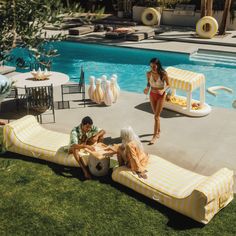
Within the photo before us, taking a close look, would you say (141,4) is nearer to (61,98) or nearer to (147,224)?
(61,98)

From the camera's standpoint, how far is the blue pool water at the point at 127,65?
1850 centimetres

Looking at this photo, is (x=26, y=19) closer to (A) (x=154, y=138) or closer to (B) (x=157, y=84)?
(B) (x=157, y=84)

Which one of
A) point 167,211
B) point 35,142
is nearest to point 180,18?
point 35,142

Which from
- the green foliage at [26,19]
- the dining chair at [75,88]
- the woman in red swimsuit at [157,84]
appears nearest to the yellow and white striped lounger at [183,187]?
the woman in red swimsuit at [157,84]

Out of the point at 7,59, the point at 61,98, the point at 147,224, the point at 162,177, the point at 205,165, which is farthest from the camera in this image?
the point at 61,98

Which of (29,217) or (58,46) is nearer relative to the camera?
(29,217)

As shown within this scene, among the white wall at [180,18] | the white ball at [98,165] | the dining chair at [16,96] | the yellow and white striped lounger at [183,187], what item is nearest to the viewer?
the yellow and white striped lounger at [183,187]

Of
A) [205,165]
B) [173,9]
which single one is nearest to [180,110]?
[205,165]

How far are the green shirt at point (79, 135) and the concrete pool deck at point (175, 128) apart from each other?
1.67 meters

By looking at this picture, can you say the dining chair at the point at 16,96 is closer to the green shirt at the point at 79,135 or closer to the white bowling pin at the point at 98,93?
the white bowling pin at the point at 98,93

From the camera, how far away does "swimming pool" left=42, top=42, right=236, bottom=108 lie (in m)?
18.6

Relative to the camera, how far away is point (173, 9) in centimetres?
3244

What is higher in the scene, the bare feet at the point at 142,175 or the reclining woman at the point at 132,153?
the reclining woman at the point at 132,153

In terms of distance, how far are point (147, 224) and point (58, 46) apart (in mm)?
20306
